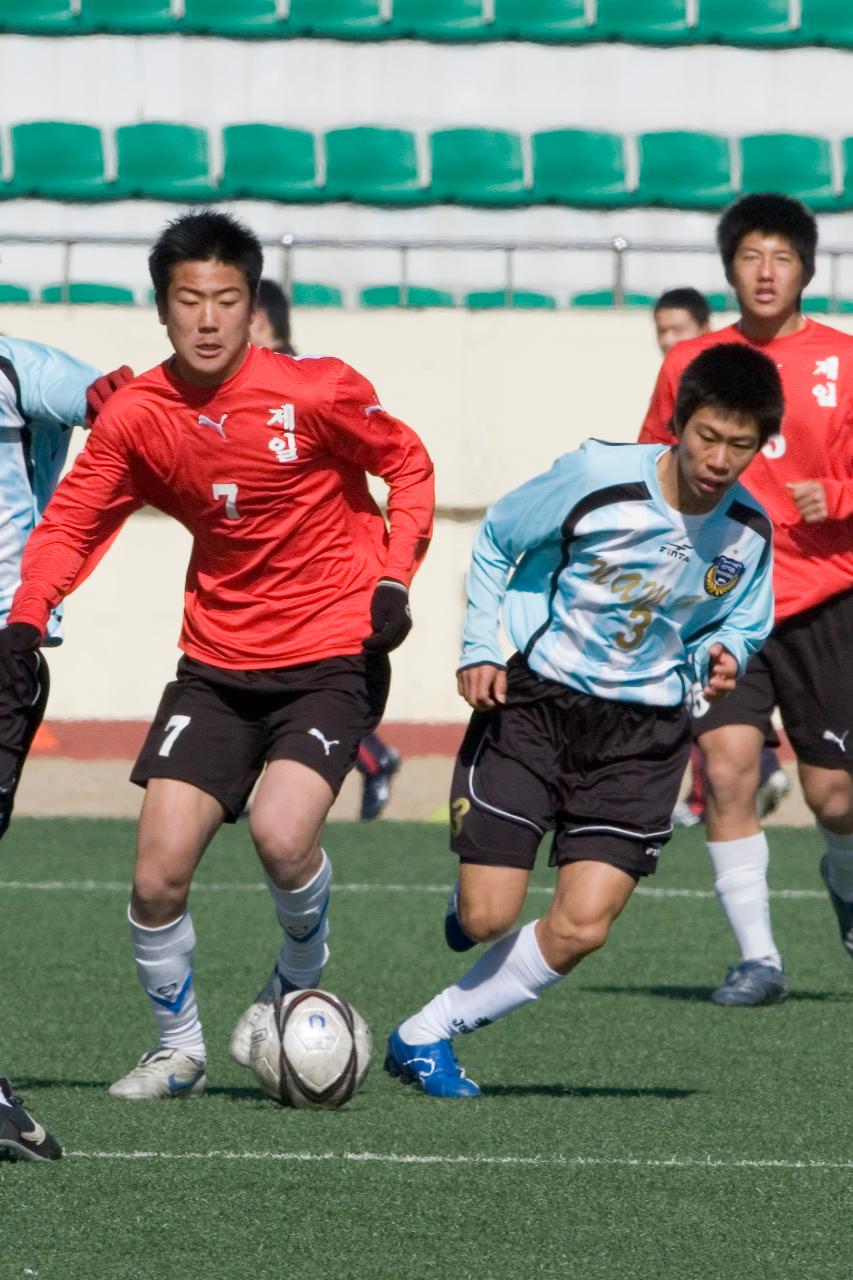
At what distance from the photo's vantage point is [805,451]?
618 cm

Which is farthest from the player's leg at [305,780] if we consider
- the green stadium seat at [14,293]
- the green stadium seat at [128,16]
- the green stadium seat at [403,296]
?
the green stadium seat at [128,16]

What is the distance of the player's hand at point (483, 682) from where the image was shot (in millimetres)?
4910

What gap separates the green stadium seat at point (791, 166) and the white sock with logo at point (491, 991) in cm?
1134

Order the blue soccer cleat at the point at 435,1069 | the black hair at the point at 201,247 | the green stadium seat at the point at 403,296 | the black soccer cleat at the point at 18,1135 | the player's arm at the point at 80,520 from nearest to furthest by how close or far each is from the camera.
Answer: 1. the black soccer cleat at the point at 18,1135
2. the player's arm at the point at 80,520
3. the black hair at the point at 201,247
4. the blue soccer cleat at the point at 435,1069
5. the green stadium seat at the point at 403,296

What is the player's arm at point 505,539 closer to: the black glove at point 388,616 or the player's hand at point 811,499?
the black glove at point 388,616

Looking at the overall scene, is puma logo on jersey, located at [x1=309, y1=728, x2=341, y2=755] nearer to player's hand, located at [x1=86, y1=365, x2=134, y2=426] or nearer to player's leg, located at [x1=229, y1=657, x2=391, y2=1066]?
player's leg, located at [x1=229, y1=657, x2=391, y2=1066]

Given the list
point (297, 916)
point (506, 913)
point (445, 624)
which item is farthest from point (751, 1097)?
point (445, 624)

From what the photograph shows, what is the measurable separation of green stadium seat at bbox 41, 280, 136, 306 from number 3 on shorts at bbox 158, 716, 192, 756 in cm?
801

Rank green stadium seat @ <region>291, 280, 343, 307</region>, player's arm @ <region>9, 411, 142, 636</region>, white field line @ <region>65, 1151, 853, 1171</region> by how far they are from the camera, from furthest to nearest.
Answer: green stadium seat @ <region>291, 280, 343, 307</region> < player's arm @ <region>9, 411, 142, 636</region> < white field line @ <region>65, 1151, 853, 1171</region>

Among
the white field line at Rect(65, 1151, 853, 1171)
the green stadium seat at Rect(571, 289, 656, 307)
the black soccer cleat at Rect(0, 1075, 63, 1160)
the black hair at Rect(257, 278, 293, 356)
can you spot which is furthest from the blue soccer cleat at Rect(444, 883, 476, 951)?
the green stadium seat at Rect(571, 289, 656, 307)

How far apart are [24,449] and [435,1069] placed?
5.54 feet

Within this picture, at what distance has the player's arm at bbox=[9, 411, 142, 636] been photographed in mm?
4680

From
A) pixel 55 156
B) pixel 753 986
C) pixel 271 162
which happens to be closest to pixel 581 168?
pixel 271 162

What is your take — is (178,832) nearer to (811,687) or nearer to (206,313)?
(206,313)
